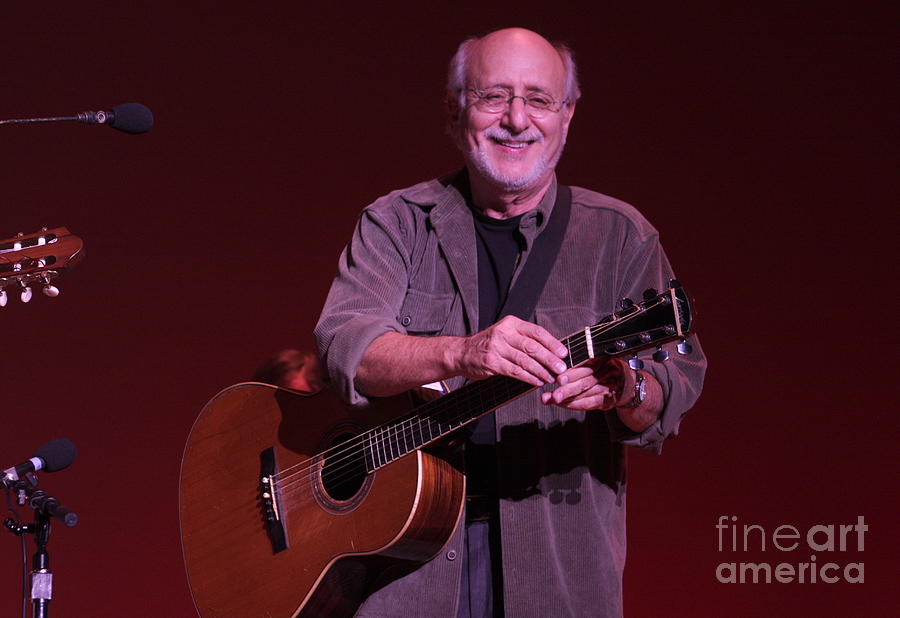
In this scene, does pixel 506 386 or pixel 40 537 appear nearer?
pixel 506 386

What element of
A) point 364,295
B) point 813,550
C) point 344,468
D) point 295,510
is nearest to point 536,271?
point 364,295

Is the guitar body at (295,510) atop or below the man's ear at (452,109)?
below

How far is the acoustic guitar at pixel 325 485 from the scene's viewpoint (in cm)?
195

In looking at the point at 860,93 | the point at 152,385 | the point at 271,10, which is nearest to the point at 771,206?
the point at 860,93

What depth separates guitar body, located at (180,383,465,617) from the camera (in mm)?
2049

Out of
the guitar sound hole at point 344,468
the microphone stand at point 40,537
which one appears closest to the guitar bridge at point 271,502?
the guitar sound hole at point 344,468

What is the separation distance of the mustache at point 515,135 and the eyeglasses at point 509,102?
41 mm

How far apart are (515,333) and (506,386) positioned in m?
0.17

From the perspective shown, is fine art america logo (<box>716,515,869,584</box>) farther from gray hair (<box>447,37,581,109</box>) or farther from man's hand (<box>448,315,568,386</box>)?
man's hand (<box>448,315,568,386</box>)

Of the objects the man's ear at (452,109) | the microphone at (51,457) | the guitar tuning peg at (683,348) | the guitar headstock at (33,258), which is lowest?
the microphone at (51,457)

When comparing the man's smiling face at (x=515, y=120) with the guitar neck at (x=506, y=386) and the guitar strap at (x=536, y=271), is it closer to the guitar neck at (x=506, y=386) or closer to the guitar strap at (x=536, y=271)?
the guitar strap at (x=536, y=271)

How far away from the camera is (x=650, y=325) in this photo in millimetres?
1789

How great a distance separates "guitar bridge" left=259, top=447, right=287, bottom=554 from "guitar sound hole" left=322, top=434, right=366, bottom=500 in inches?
5.6

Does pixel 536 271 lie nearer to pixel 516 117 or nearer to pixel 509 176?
pixel 509 176
